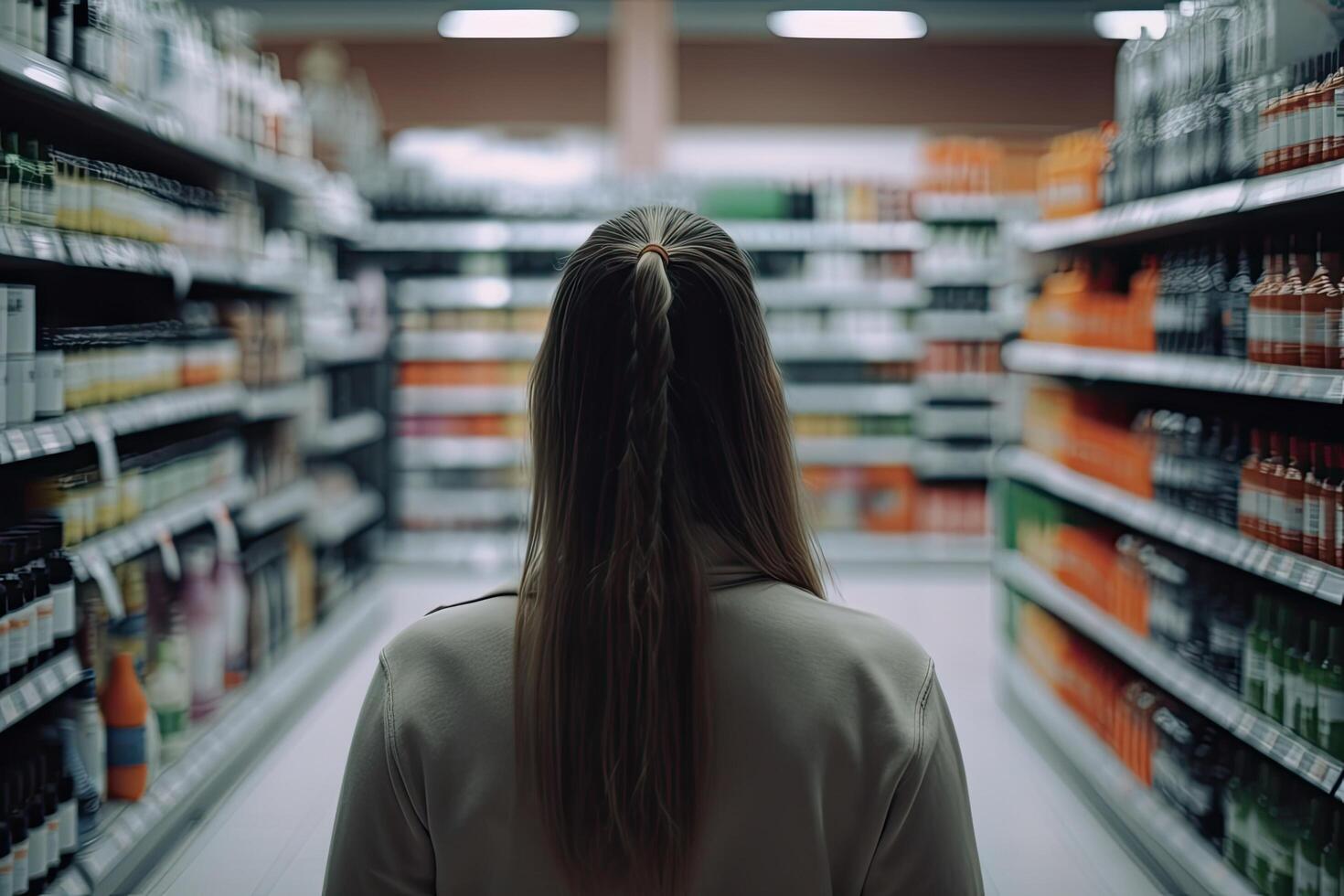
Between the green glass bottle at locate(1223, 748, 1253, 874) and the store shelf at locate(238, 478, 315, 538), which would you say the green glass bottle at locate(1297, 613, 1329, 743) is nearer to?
the green glass bottle at locate(1223, 748, 1253, 874)

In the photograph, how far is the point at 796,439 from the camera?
16.0ft

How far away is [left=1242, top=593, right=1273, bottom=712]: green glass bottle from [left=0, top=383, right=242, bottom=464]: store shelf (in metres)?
2.75

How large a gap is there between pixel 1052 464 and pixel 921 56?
261 inches

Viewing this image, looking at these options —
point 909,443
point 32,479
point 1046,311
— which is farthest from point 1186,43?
point 909,443

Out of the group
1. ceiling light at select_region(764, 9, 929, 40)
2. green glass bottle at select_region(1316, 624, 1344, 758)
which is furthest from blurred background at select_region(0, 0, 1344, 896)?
ceiling light at select_region(764, 9, 929, 40)

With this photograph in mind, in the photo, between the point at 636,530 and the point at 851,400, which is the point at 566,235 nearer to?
the point at 851,400

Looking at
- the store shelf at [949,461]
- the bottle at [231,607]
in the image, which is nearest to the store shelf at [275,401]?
the bottle at [231,607]

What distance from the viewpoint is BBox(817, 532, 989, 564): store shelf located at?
769cm

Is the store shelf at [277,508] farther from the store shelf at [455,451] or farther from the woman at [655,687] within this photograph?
the woman at [655,687]

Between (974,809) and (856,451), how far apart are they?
14.1ft

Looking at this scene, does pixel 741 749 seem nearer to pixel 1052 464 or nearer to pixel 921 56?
pixel 1052 464

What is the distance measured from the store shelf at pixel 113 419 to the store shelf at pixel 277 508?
388 mm

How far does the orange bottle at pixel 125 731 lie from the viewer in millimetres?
3143

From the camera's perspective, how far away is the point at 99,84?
294cm
